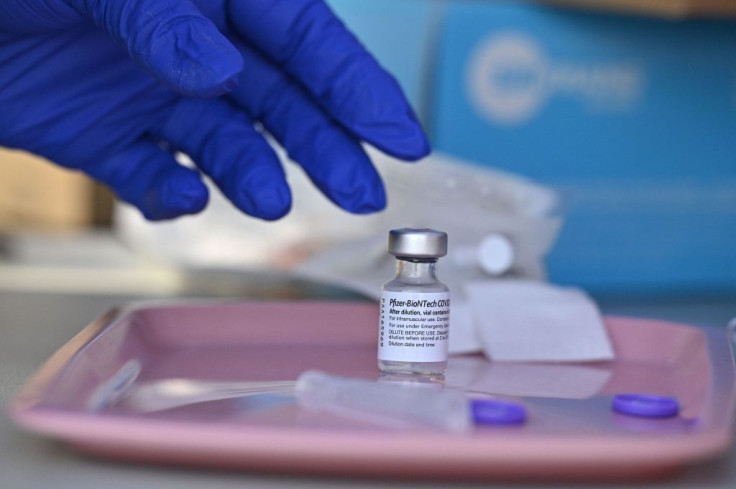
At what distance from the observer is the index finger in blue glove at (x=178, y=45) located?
744 millimetres

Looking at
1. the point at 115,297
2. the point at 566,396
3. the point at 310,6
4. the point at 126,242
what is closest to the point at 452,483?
the point at 566,396

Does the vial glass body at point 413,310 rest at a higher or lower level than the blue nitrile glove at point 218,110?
lower

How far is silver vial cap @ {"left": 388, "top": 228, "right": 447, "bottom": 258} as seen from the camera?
0.75 m

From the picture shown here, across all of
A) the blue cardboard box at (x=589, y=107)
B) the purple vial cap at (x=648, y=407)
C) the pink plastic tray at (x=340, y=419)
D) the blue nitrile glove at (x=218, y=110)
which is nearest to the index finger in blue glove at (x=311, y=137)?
the blue nitrile glove at (x=218, y=110)

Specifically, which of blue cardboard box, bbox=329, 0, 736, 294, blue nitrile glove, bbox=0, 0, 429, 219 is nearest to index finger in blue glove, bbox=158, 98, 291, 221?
blue nitrile glove, bbox=0, 0, 429, 219

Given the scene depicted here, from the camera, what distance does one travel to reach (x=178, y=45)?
0.76m

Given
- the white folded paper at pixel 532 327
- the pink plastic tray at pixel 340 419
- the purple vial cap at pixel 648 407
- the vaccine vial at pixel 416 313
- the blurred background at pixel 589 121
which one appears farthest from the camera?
the blurred background at pixel 589 121

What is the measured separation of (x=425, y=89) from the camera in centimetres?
144

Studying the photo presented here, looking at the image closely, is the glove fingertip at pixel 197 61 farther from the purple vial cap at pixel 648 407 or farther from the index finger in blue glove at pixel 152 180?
the purple vial cap at pixel 648 407

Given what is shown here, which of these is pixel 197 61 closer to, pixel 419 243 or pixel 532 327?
pixel 419 243

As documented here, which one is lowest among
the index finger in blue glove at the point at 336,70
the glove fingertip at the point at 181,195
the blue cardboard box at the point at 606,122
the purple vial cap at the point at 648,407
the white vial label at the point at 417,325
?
the purple vial cap at the point at 648,407

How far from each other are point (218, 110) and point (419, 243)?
13.4 inches

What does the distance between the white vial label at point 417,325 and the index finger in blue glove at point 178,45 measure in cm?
21

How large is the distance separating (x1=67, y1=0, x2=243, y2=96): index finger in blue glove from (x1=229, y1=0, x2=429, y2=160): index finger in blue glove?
6.5 inches
